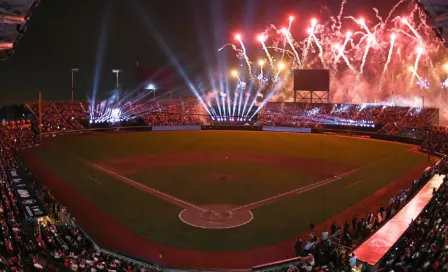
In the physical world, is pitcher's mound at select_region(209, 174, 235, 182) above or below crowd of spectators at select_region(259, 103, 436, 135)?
below

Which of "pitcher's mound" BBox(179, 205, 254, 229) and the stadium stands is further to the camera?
"pitcher's mound" BBox(179, 205, 254, 229)

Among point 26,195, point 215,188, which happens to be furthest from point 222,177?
point 26,195

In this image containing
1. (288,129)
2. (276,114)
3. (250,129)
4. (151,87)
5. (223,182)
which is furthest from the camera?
(151,87)

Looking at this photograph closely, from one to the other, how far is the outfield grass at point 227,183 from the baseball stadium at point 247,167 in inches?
6.3

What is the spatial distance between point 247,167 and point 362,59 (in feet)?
160

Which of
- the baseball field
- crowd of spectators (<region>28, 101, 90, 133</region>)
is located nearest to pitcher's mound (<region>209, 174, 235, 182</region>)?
the baseball field

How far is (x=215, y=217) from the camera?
24750mm

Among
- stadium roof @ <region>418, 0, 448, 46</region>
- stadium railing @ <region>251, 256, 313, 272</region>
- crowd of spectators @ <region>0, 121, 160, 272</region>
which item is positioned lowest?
stadium railing @ <region>251, 256, 313, 272</region>

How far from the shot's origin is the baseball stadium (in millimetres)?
16969

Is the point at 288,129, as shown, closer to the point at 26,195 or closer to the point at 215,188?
the point at 215,188

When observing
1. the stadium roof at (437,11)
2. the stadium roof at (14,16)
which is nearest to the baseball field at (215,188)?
the stadium roof at (14,16)

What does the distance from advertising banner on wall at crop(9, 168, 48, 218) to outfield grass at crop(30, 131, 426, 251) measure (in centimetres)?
384

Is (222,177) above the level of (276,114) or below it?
below

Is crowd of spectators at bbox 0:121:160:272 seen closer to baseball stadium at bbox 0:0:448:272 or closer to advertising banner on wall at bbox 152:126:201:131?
baseball stadium at bbox 0:0:448:272
